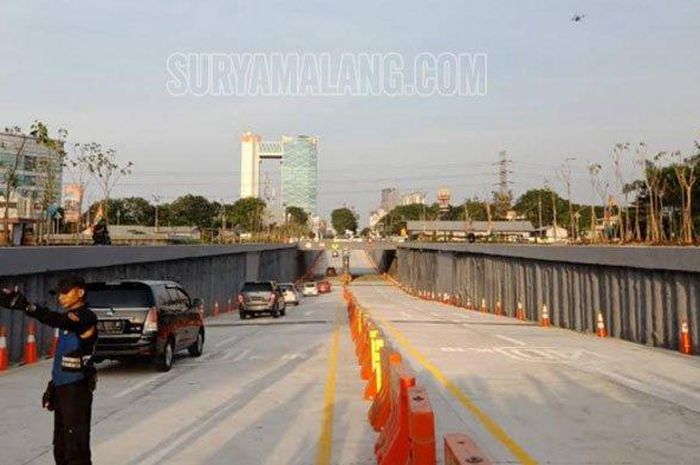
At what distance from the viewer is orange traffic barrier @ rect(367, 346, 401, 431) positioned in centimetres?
813

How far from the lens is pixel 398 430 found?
6.31 m

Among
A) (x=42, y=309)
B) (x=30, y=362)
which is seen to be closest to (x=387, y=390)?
→ (x=42, y=309)

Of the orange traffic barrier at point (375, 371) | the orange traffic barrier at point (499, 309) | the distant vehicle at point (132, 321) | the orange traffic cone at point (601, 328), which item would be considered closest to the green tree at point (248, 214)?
the orange traffic barrier at point (499, 309)

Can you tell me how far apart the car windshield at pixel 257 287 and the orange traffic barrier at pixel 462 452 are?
30.1m

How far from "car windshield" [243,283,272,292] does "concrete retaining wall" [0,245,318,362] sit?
3561mm

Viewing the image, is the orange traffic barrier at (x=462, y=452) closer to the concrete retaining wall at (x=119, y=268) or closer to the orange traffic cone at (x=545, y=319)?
the concrete retaining wall at (x=119, y=268)

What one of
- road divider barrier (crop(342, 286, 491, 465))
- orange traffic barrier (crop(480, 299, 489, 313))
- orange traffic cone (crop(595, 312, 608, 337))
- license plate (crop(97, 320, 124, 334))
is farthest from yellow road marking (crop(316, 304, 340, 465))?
orange traffic barrier (crop(480, 299, 489, 313))

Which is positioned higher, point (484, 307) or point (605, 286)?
point (605, 286)

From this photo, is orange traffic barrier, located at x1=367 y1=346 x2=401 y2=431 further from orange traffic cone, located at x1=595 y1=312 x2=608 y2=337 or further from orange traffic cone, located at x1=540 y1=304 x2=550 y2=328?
orange traffic cone, located at x1=540 y1=304 x2=550 y2=328

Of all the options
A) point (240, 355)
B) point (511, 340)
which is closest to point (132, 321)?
point (240, 355)

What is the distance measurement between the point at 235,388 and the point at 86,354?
652 centimetres

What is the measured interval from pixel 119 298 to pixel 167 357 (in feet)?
5.34

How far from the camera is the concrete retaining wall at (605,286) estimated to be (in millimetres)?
18281

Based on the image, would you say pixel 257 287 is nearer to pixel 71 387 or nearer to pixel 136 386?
pixel 136 386
